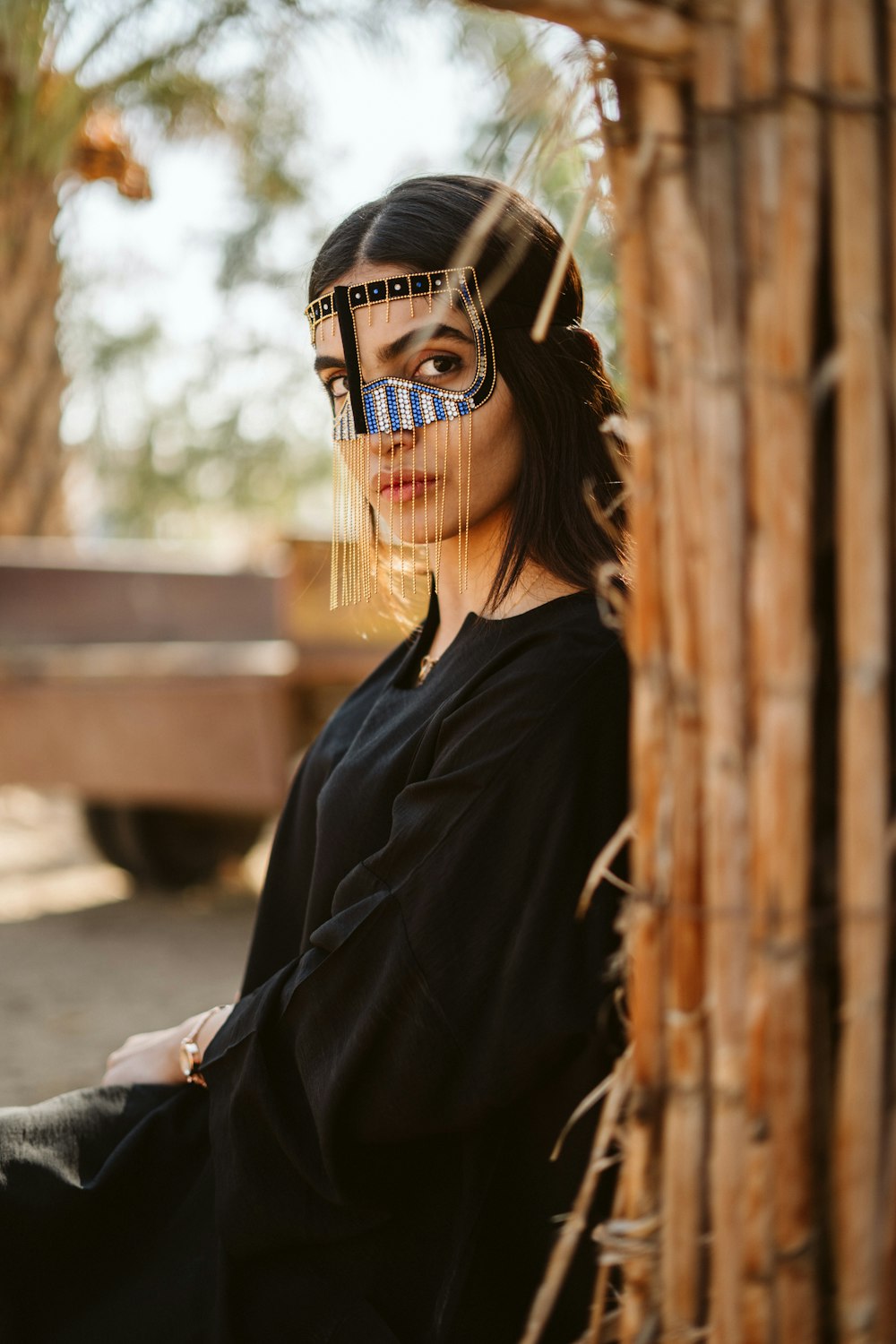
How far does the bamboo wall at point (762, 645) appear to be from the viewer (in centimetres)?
88

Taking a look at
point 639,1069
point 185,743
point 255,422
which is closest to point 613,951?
point 639,1069

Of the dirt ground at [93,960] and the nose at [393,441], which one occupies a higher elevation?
the nose at [393,441]

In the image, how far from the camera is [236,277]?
1286 centimetres

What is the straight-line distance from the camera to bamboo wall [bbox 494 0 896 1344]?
2.88 ft

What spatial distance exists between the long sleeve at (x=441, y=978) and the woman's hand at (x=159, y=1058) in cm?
21

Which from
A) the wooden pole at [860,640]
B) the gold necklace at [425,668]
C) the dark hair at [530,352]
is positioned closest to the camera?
the wooden pole at [860,640]

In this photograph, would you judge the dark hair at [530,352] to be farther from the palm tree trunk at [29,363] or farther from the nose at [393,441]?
the palm tree trunk at [29,363]

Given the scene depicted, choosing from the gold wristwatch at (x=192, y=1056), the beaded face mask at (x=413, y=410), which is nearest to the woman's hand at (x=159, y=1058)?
the gold wristwatch at (x=192, y=1056)

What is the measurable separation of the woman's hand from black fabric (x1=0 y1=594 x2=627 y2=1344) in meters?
0.13

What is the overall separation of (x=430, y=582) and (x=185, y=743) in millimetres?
2582

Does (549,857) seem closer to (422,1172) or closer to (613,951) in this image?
(613,951)

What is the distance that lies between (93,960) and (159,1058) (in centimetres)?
287

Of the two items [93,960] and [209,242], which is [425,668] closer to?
[93,960]

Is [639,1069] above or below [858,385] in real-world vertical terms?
below
